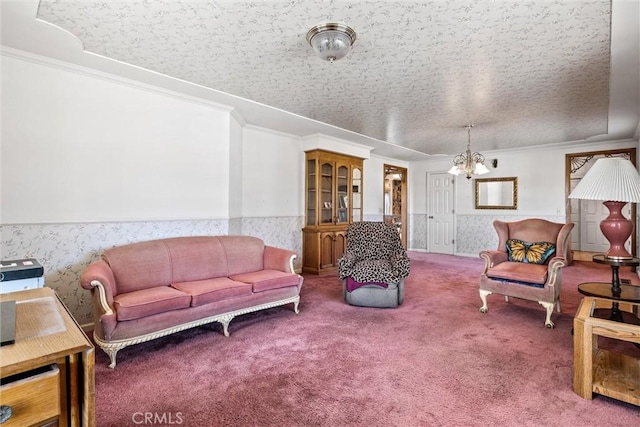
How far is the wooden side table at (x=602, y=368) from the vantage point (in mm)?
1878

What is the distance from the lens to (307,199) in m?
5.68

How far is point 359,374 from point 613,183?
7.98ft

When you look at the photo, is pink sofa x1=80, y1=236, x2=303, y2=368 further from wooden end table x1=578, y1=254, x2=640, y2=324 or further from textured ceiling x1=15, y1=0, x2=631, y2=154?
wooden end table x1=578, y1=254, x2=640, y2=324

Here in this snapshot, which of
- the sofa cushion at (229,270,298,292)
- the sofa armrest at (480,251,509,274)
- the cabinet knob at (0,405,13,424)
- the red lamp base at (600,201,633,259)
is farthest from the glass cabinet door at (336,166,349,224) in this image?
the cabinet knob at (0,405,13,424)

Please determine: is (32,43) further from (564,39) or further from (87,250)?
(564,39)

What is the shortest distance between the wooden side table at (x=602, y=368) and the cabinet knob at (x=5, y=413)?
2.68m

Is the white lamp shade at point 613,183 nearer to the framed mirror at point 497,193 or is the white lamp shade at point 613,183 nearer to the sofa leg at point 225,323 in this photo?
the sofa leg at point 225,323

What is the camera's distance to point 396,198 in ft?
30.4

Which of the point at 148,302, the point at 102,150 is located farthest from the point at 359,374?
the point at 102,150

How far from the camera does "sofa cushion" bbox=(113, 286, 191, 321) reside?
2433 mm

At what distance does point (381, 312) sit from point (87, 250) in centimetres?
300

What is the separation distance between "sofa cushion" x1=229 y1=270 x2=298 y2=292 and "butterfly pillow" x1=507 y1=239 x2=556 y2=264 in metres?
2.66

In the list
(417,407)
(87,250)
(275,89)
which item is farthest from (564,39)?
(87,250)

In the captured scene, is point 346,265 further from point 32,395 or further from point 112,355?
point 32,395
